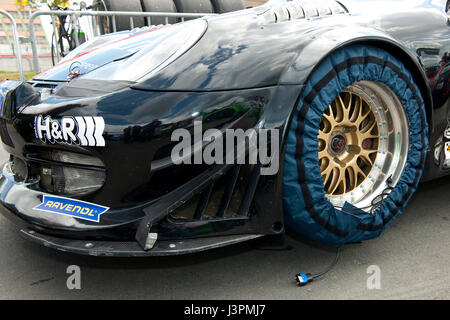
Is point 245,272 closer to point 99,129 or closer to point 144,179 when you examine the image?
point 144,179

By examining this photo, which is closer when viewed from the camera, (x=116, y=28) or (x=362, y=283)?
(x=362, y=283)

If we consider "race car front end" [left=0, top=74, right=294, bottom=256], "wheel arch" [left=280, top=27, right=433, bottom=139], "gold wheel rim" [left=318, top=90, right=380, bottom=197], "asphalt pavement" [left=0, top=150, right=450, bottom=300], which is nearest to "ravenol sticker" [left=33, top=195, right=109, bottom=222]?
"race car front end" [left=0, top=74, right=294, bottom=256]

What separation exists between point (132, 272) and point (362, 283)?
3.68 feet

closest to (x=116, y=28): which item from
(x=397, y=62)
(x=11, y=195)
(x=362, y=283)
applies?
(x=11, y=195)

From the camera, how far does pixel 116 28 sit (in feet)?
18.1

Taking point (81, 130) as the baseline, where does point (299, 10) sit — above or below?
above

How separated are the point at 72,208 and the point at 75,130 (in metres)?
0.34

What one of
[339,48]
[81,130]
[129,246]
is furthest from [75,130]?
[339,48]

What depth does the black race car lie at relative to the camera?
5.42 feet

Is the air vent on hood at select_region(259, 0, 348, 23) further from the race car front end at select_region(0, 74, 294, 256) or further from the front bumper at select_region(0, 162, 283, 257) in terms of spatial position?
the front bumper at select_region(0, 162, 283, 257)

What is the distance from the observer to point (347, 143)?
6.88 ft

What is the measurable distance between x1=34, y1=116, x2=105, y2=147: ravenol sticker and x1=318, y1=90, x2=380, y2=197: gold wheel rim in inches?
41.2
